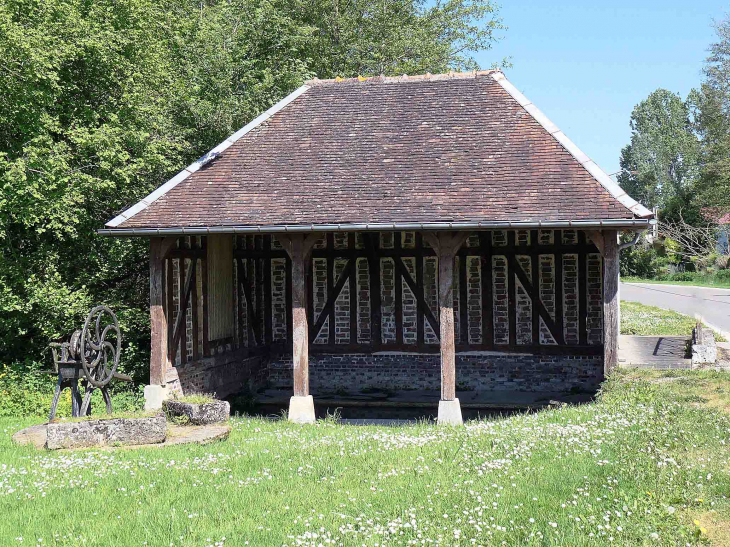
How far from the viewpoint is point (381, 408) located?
13.4 meters

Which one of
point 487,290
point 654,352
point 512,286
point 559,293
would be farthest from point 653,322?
point 487,290

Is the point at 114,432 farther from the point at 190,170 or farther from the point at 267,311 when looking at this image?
the point at 267,311

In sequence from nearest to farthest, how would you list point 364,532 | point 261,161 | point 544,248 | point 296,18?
point 364,532
point 261,161
point 544,248
point 296,18

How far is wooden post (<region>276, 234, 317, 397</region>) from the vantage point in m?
11.1

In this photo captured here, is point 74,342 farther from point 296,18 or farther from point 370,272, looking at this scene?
point 296,18

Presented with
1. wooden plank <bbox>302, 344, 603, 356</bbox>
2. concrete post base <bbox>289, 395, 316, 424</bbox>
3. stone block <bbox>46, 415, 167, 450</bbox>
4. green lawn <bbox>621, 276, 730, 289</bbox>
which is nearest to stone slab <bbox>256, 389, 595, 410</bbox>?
wooden plank <bbox>302, 344, 603, 356</bbox>

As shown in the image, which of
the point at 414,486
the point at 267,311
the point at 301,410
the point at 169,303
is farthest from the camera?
the point at 267,311

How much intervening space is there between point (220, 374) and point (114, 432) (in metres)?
4.68

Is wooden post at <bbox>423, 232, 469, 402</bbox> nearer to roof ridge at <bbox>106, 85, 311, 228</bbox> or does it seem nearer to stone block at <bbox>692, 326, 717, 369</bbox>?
stone block at <bbox>692, 326, 717, 369</bbox>

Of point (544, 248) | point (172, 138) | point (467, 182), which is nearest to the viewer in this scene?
point (467, 182)

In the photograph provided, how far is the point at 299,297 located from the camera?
11281 millimetres

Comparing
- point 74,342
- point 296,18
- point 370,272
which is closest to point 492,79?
point 370,272

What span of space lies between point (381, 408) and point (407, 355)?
1.53 m

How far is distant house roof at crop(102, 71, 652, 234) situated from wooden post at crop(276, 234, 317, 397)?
1.32 ft
